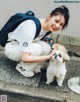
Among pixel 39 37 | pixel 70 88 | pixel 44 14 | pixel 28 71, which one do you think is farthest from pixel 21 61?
pixel 44 14

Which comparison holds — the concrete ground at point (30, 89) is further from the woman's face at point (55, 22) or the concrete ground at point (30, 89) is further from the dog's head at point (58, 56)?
the woman's face at point (55, 22)

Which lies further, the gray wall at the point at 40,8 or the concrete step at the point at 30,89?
the gray wall at the point at 40,8

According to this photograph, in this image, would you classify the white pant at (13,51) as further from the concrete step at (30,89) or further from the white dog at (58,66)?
the white dog at (58,66)

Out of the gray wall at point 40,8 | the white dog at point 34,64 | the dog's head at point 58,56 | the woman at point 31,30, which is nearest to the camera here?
the dog's head at point 58,56

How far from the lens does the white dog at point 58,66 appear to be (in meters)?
2.61

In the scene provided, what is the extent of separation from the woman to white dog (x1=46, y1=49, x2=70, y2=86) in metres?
0.09

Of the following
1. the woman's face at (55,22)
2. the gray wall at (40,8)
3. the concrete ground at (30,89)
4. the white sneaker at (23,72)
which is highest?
the woman's face at (55,22)

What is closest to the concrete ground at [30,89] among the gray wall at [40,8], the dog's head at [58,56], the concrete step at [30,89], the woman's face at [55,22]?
the concrete step at [30,89]

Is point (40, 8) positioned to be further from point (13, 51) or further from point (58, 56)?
point (58, 56)

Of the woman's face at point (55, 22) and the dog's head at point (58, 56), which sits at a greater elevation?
the woman's face at point (55, 22)

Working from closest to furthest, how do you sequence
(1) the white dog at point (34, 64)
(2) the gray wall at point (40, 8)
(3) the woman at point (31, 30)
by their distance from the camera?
1. (3) the woman at point (31, 30)
2. (1) the white dog at point (34, 64)
3. (2) the gray wall at point (40, 8)

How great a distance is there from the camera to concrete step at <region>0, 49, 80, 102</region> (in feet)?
8.63

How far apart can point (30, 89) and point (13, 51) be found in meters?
0.48

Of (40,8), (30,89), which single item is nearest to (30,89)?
(30,89)
